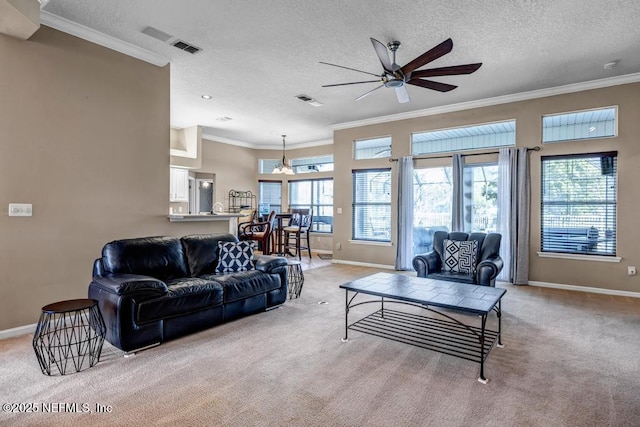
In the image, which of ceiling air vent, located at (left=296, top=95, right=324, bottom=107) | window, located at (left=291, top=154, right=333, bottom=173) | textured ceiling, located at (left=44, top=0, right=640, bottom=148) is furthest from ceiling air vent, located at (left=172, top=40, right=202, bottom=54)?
window, located at (left=291, top=154, right=333, bottom=173)

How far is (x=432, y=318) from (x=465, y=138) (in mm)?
3742

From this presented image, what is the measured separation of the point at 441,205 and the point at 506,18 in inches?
140

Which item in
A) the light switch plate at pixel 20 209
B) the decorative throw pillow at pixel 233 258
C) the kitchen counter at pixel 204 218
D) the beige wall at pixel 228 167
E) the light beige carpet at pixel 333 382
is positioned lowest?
the light beige carpet at pixel 333 382

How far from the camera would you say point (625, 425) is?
1.95 m

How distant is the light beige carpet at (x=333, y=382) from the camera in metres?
2.00

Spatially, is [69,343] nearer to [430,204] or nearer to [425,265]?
[425,265]

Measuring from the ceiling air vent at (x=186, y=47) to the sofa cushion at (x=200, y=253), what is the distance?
7.49ft

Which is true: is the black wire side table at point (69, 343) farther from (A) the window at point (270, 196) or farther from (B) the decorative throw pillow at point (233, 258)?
(A) the window at point (270, 196)

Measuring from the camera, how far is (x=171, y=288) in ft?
10.3

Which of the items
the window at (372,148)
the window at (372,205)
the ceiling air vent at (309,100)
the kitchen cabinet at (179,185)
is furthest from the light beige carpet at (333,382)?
the kitchen cabinet at (179,185)

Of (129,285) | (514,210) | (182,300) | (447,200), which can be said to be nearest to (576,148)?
(514,210)

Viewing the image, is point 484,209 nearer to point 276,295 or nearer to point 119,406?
point 276,295

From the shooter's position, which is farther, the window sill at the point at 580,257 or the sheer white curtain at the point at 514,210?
the sheer white curtain at the point at 514,210

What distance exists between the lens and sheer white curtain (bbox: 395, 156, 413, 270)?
657 centimetres
